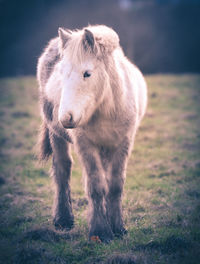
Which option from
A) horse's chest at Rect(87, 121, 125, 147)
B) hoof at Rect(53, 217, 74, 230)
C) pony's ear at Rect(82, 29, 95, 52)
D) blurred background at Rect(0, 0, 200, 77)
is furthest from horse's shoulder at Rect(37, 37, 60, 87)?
blurred background at Rect(0, 0, 200, 77)

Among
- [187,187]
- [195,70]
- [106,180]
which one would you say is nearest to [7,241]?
[106,180]

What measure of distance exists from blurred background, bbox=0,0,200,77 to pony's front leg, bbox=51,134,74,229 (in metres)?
11.6

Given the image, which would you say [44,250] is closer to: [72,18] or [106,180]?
[106,180]

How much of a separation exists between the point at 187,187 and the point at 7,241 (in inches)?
111

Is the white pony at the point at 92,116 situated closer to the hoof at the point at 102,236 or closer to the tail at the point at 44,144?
the hoof at the point at 102,236

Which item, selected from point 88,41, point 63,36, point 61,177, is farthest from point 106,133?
point 61,177

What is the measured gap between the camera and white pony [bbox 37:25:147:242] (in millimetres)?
2982

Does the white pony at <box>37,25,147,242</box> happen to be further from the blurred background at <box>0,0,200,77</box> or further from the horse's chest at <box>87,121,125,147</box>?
the blurred background at <box>0,0,200,77</box>

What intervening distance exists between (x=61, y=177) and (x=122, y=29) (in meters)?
12.6

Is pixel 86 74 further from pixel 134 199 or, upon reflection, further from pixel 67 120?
pixel 134 199

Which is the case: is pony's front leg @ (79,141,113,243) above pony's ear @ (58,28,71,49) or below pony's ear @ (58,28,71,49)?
below

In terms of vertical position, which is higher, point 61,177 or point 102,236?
point 61,177

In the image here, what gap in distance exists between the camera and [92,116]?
3.32m

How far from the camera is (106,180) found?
12.2 ft
